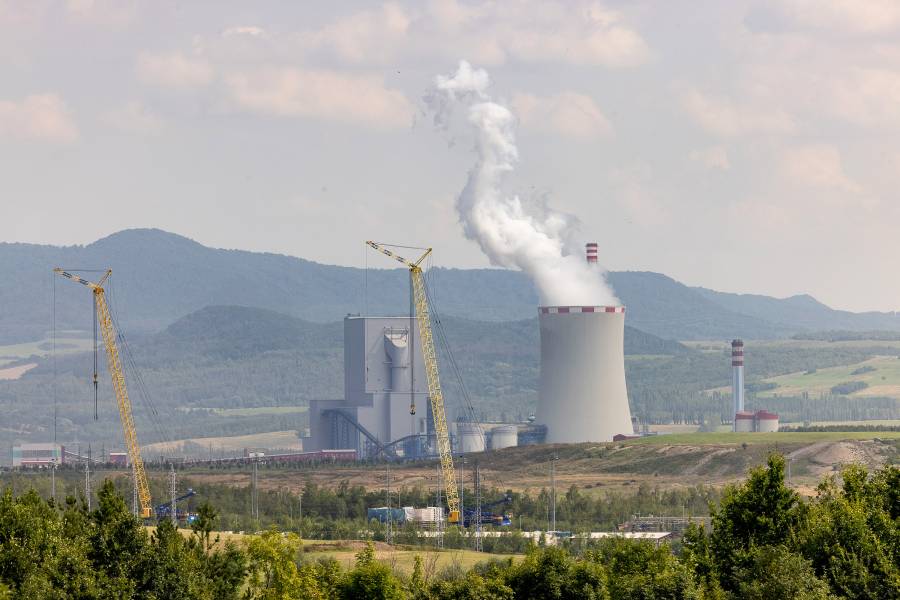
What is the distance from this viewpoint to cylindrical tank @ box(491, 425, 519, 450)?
5281 inches

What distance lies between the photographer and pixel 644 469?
11856 cm

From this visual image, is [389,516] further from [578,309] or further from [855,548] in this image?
[855,548]

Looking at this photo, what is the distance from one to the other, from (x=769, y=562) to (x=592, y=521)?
49210 millimetres

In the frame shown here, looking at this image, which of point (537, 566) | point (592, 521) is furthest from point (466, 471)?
point (537, 566)

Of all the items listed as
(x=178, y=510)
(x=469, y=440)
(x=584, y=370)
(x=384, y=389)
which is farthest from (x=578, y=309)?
(x=384, y=389)

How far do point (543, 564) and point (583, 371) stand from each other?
214 ft

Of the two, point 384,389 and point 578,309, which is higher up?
point 578,309

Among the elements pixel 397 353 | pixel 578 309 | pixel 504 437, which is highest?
pixel 578 309

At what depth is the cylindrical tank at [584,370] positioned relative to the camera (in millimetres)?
110250

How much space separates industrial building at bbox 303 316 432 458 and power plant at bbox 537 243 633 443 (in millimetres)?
23808

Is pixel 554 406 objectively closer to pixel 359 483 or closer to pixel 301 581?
pixel 359 483

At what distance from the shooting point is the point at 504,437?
13562 centimetres

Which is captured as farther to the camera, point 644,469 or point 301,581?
point 644,469

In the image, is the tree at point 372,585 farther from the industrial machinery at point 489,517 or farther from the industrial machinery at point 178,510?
the industrial machinery at point 489,517
